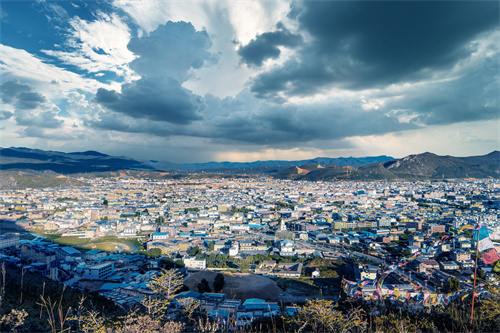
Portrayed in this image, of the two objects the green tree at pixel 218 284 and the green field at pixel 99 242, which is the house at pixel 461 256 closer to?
the green tree at pixel 218 284

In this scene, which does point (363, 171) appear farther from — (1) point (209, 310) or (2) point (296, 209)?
(1) point (209, 310)

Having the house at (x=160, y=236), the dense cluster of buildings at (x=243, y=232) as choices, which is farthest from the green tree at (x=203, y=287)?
the house at (x=160, y=236)

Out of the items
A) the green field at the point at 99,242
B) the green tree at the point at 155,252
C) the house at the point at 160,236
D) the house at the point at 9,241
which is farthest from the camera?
the house at the point at 160,236

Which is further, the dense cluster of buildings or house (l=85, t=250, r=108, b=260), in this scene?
house (l=85, t=250, r=108, b=260)

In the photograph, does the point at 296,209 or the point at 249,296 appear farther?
the point at 296,209

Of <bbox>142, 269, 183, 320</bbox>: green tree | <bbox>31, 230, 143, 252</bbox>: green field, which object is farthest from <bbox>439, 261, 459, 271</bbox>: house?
<bbox>31, 230, 143, 252</bbox>: green field

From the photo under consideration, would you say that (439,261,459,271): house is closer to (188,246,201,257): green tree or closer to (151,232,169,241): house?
(188,246,201,257): green tree

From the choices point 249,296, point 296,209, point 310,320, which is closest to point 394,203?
point 296,209

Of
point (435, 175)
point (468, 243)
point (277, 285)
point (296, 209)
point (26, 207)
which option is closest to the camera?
point (277, 285)

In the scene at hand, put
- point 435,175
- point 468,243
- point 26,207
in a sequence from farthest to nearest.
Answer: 1. point 435,175
2. point 26,207
3. point 468,243

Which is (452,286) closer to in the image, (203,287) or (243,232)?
(203,287)

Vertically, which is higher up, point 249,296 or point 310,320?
point 310,320
